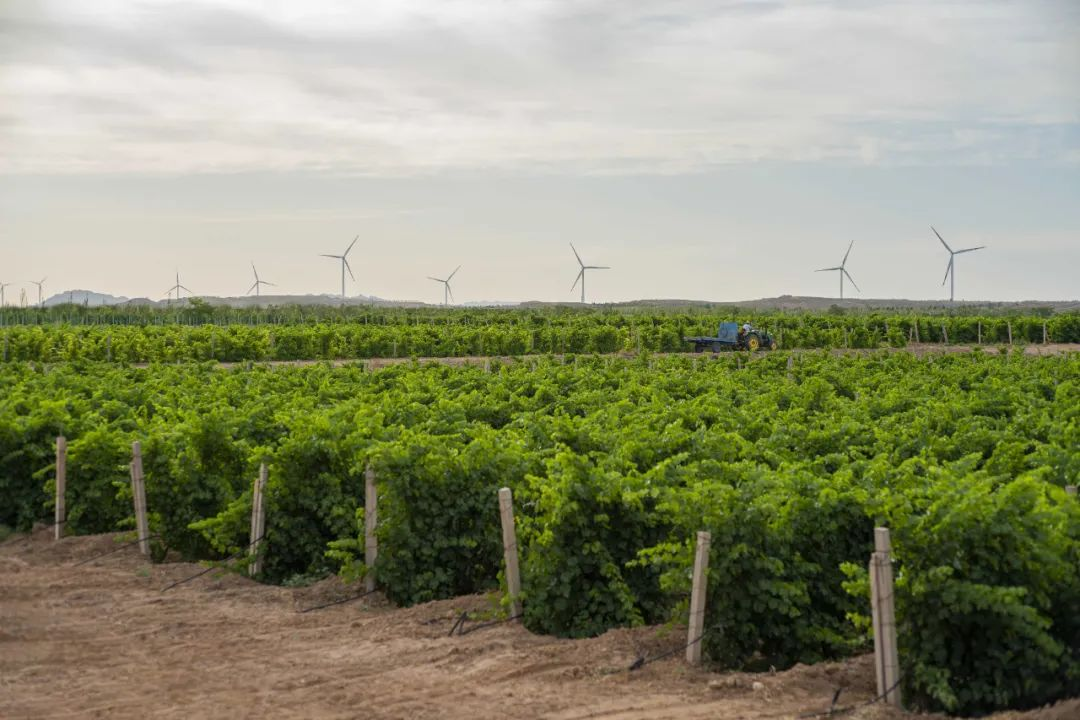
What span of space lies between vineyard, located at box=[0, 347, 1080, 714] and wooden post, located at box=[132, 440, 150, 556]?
7.4 inches

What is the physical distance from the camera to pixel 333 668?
11.0m

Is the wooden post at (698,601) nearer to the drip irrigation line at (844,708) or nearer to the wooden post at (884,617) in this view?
the drip irrigation line at (844,708)

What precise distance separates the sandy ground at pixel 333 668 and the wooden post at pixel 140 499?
183cm

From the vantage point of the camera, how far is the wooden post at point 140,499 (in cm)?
1606

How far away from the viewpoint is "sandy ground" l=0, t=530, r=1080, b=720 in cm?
969

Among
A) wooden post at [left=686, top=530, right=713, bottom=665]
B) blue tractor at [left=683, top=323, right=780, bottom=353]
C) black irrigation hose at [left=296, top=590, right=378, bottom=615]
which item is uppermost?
blue tractor at [left=683, top=323, right=780, bottom=353]

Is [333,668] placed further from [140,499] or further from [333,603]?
[140,499]

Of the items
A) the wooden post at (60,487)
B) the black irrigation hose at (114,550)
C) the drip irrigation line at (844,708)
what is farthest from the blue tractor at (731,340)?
the drip irrigation line at (844,708)

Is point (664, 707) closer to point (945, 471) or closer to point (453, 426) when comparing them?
point (945, 471)

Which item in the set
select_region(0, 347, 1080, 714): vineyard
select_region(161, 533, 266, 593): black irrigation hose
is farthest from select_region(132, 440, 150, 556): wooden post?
select_region(161, 533, 266, 593): black irrigation hose

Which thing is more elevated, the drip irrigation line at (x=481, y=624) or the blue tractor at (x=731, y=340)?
the blue tractor at (x=731, y=340)

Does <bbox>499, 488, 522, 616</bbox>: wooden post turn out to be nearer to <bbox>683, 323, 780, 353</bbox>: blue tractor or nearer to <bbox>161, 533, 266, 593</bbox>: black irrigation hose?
<bbox>161, 533, 266, 593</bbox>: black irrigation hose

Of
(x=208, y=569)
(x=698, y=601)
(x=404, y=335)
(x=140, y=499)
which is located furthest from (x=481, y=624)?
(x=404, y=335)

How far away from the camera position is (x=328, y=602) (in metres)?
13.8
